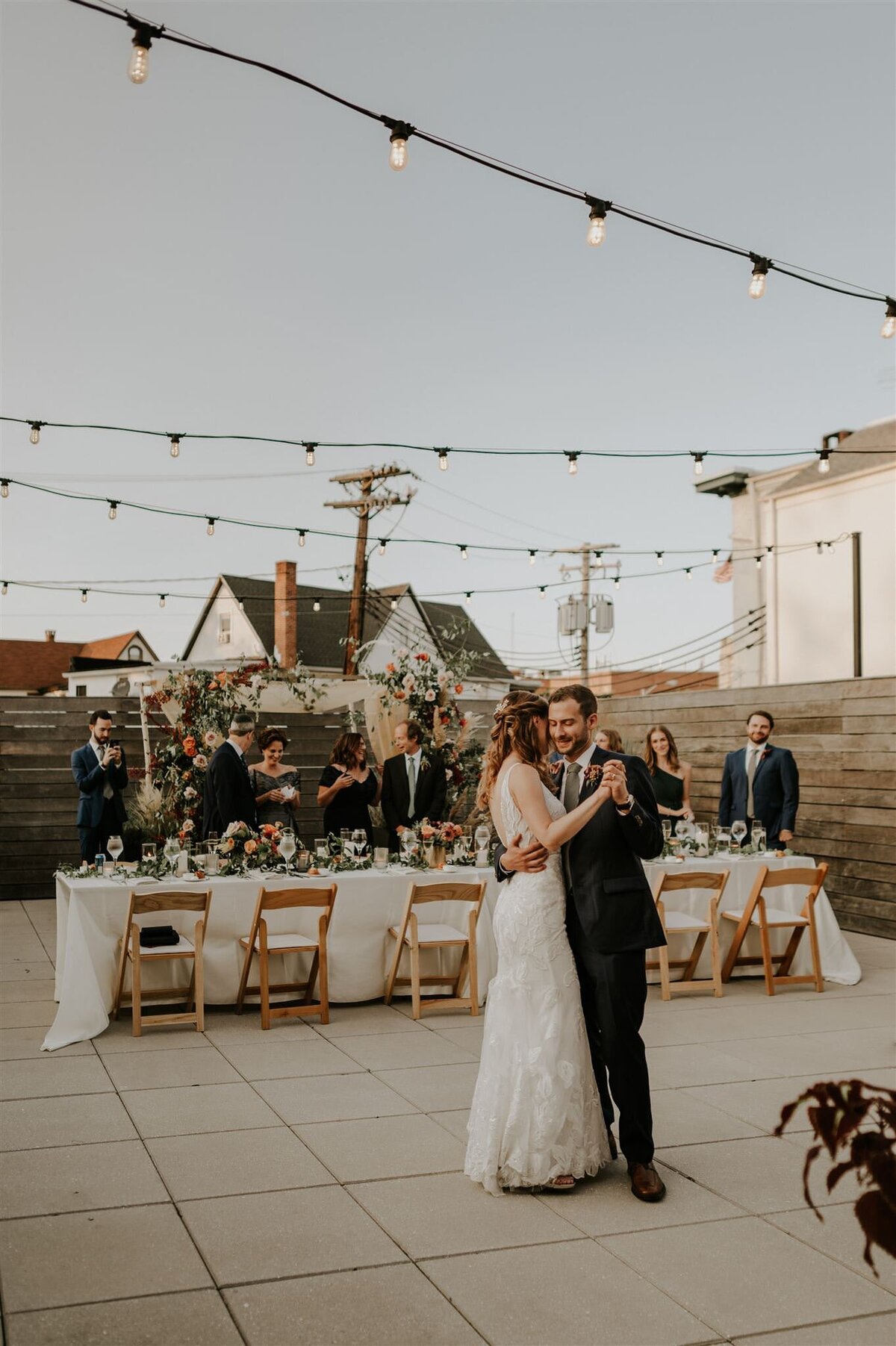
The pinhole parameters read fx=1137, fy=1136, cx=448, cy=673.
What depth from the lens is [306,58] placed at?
4.51 meters

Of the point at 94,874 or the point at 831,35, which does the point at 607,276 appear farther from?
the point at 94,874

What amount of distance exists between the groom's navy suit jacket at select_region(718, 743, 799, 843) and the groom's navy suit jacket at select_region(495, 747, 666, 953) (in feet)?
14.8

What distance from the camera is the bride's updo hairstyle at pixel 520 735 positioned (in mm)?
3945

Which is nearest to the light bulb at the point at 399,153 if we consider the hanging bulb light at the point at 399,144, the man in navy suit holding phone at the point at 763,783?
the hanging bulb light at the point at 399,144

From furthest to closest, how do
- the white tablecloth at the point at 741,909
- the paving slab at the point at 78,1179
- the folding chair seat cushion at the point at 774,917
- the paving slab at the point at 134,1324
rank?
the white tablecloth at the point at 741,909
the folding chair seat cushion at the point at 774,917
the paving slab at the point at 78,1179
the paving slab at the point at 134,1324

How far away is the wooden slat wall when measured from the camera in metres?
9.29

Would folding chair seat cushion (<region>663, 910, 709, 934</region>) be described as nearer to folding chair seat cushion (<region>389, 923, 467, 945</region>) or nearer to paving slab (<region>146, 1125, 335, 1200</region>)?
folding chair seat cushion (<region>389, 923, 467, 945</region>)

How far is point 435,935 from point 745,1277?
359 cm

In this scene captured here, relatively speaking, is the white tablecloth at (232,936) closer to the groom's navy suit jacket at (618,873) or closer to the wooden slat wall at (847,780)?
the groom's navy suit jacket at (618,873)

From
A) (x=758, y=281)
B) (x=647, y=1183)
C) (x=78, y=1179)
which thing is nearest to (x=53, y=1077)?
(x=78, y=1179)

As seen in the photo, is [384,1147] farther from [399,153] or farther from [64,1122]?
[399,153]

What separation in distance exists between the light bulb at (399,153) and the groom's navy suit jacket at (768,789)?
5.27m

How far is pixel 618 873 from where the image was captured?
12.7ft

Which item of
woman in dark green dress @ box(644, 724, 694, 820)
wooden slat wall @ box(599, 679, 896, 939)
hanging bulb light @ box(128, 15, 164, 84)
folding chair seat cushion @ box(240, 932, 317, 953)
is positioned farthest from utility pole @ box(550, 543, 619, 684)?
hanging bulb light @ box(128, 15, 164, 84)
